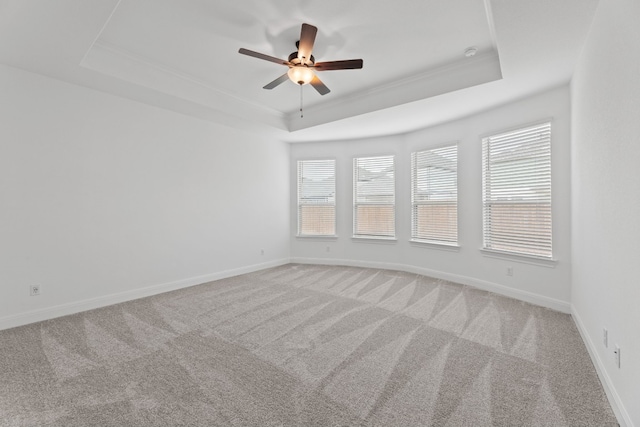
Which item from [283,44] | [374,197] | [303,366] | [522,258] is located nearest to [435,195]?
[374,197]

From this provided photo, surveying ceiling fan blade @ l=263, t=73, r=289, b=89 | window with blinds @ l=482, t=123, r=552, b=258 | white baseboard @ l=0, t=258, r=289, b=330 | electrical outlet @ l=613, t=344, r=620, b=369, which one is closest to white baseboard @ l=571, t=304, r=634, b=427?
electrical outlet @ l=613, t=344, r=620, b=369

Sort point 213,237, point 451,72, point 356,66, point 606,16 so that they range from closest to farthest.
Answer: point 606,16, point 356,66, point 451,72, point 213,237

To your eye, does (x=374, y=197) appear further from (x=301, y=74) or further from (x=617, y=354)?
(x=617, y=354)

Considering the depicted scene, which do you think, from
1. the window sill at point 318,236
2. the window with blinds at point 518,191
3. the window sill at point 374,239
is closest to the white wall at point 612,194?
the window with blinds at point 518,191

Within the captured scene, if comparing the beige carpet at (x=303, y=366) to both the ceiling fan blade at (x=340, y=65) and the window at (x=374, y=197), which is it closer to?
the window at (x=374, y=197)

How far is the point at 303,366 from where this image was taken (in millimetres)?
2305

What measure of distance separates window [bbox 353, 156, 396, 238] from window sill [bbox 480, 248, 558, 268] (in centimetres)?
188

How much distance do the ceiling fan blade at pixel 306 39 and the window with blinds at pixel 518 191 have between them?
10.0 feet

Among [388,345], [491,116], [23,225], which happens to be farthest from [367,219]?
[23,225]

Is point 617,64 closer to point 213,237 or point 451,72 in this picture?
point 451,72

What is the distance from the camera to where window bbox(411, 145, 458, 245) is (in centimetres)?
496

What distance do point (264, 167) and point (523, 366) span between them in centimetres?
507

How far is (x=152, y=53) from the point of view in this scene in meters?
3.27

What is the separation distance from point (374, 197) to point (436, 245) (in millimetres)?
1598
